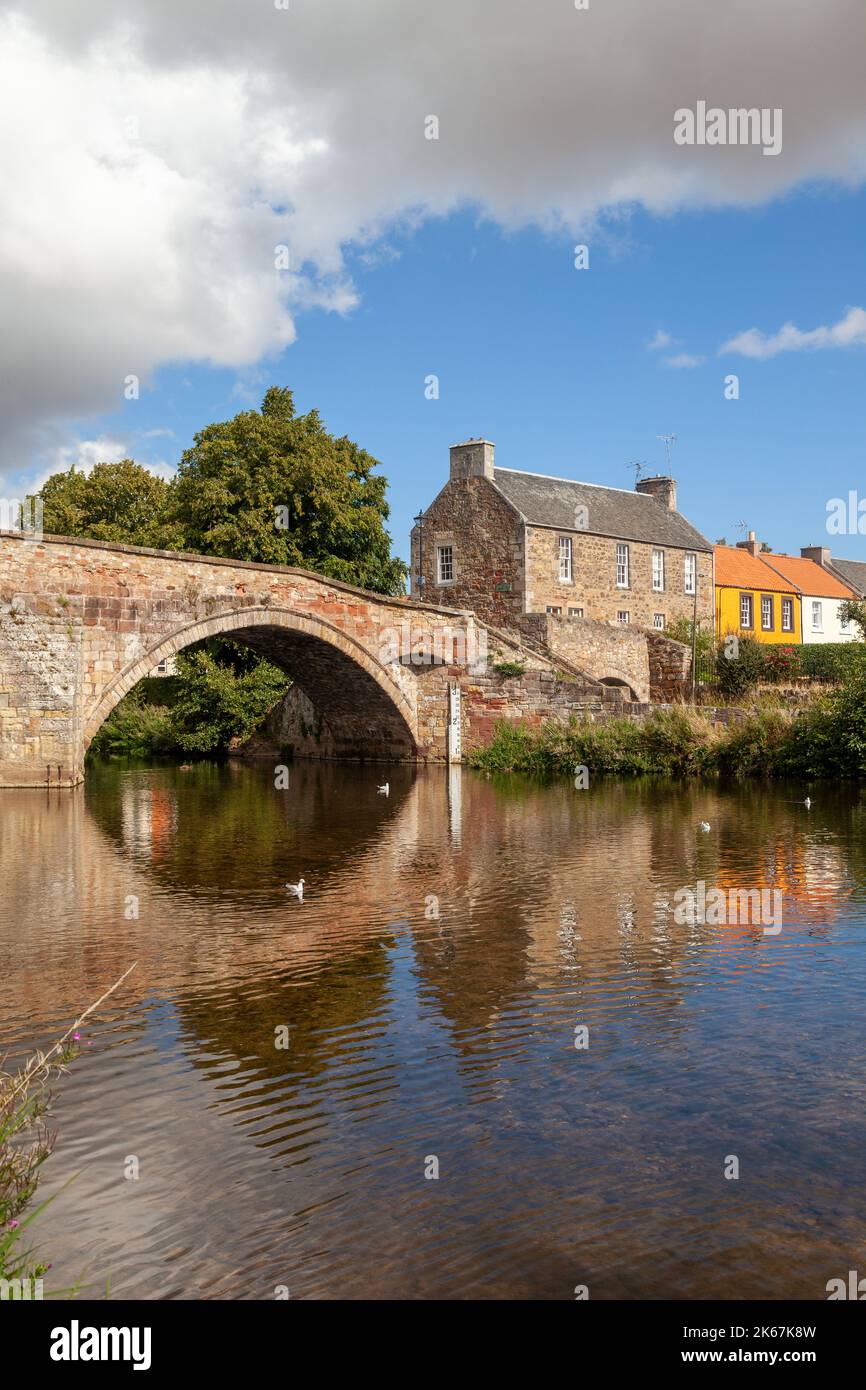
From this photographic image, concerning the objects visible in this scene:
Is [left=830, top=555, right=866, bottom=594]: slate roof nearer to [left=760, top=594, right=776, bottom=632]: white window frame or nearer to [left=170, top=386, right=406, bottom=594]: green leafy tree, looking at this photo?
[left=760, top=594, right=776, bottom=632]: white window frame

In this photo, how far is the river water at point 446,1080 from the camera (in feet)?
11.9

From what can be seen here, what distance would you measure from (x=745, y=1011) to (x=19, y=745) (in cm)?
1738

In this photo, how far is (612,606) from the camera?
40125 millimetres

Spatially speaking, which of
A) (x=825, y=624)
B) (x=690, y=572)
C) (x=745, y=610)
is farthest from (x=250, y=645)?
(x=825, y=624)

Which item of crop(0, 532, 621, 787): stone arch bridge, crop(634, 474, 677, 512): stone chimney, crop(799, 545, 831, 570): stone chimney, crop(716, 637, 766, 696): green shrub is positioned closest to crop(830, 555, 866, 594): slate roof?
crop(799, 545, 831, 570): stone chimney

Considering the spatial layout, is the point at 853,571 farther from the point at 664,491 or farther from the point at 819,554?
the point at 664,491

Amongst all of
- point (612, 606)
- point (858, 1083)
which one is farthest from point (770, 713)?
point (858, 1083)

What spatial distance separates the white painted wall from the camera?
169 feet

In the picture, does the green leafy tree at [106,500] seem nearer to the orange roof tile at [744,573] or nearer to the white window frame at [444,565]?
the white window frame at [444,565]

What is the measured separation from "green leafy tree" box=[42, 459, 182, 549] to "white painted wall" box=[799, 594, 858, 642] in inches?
1129

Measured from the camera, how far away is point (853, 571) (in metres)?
58.8

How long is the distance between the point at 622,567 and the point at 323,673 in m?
15.5
